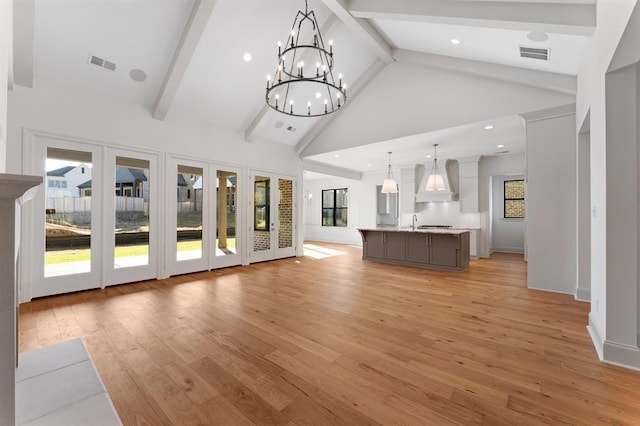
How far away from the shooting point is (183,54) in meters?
4.17

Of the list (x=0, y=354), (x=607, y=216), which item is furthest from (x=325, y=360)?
(x=607, y=216)

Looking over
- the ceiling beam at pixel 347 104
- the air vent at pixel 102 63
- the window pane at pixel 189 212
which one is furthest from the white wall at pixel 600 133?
the window pane at pixel 189 212

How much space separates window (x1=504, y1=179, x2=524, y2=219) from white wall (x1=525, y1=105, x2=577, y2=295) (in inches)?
202

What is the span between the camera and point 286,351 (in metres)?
2.49

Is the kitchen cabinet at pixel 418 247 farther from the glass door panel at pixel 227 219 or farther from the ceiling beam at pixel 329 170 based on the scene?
the glass door panel at pixel 227 219

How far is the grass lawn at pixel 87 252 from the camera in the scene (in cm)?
417

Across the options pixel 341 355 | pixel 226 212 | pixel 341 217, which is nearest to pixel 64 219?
pixel 226 212

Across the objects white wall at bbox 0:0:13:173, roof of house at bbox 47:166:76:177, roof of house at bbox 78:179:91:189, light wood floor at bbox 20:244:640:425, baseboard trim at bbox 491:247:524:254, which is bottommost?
light wood floor at bbox 20:244:640:425

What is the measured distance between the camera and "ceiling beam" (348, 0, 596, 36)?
273cm

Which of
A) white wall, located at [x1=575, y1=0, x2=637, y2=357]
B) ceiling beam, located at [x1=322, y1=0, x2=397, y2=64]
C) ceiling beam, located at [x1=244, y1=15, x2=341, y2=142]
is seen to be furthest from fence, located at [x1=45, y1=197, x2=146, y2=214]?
white wall, located at [x1=575, y1=0, x2=637, y2=357]

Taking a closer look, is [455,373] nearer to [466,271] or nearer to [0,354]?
[0,354]

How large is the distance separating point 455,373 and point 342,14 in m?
4.64

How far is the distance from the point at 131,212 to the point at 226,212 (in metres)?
1.86

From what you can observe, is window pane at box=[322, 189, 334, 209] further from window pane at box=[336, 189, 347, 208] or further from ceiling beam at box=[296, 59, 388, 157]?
ceiling beam at box=[296, 59, 388, 157]
